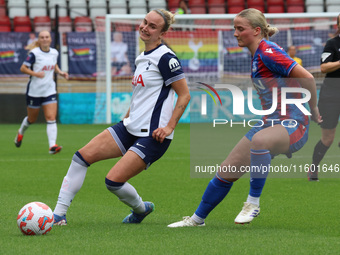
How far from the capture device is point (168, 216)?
21.2 ft

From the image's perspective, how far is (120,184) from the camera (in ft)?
18.6

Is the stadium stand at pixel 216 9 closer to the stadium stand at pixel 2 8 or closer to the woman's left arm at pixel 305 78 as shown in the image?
the stadium stand at pixel 2 8

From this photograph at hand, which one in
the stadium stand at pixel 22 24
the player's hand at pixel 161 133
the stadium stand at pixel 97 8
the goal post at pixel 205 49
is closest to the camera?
the player's hand at pixel 161 133

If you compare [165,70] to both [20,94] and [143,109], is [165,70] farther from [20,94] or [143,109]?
[20,94]

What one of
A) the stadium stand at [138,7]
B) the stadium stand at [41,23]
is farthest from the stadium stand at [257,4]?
the stadium stand at [41,23]

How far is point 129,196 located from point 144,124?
622mm

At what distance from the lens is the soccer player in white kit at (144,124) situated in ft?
18.5

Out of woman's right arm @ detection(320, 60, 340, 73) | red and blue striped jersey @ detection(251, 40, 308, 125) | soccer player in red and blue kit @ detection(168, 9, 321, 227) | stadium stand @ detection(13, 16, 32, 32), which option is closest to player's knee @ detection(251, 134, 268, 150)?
soccer player in red and blue kit @ detection(168, 9, 321, 227)

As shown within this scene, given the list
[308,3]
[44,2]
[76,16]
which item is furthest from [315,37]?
[44,2]

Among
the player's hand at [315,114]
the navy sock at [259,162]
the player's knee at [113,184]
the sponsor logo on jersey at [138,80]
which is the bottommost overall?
the player's knee at [113,184]

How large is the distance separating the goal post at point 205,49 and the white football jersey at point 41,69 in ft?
23.5

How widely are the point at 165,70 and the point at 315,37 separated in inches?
643

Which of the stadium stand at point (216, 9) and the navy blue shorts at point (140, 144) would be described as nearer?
the navy blue shorts at point (140, 144)

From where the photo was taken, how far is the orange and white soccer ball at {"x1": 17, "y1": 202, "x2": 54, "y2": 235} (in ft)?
17.4
